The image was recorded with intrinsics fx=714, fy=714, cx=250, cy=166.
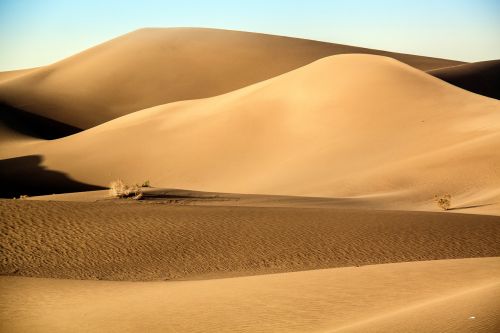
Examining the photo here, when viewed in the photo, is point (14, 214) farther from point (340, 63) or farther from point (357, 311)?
point (340, 63)

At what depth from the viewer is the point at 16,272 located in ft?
36.6

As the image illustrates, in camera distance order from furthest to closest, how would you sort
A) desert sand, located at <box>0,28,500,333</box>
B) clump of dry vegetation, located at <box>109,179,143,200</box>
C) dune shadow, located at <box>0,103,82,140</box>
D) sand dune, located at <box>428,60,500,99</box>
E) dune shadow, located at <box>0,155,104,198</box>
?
sand dune, located at <box>428,60,500,99</box>
dune shadow, located at <box>0,103,82,140</box>
dune shadow, located at <box>0,155,104,198</box>
clump of dry vegetation, located at <box>109,179,143,200</box>
desert sand, located at <box>0,28,500,333</box>

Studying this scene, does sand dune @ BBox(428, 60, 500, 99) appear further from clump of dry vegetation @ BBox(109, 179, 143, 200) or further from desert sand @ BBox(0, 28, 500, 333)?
clump of dry vegetation @ BBox(109, 179, 143, 200)

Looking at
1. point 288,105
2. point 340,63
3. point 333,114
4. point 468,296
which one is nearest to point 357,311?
point 468,296

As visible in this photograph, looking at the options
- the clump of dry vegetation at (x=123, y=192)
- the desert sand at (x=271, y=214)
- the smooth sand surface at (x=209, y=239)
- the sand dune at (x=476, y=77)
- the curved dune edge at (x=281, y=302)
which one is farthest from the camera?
the sand dune at (x=476, y=77)

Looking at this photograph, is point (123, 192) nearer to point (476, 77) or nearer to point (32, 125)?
point (32, 125)

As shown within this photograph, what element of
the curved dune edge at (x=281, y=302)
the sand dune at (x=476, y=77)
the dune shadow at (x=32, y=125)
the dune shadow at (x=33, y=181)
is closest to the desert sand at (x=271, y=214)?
the curved dune edge at (x=281, y=302)

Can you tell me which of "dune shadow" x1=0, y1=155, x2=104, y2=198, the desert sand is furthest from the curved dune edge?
"dune shadow" x1=0, y1=155, x2=104, y2=198

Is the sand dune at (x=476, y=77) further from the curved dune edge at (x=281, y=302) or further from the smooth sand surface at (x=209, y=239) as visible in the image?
the curved dune edge at (x=281, y=302)

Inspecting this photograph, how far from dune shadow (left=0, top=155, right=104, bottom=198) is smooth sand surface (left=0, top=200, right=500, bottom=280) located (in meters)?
20.6

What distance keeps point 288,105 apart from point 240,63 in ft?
164

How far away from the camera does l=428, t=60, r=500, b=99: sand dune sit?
74938mm

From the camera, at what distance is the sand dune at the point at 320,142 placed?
2725 cm

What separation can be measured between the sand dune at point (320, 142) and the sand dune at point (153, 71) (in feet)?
95.7
